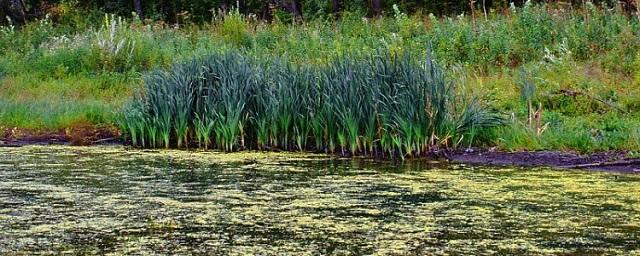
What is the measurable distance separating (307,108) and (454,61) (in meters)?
4.14

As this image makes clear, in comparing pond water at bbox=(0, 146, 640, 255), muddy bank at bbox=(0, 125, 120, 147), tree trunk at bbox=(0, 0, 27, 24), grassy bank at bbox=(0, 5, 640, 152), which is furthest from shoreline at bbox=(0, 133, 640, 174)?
tree trunk at bbox=(0, 0, 27, 24)

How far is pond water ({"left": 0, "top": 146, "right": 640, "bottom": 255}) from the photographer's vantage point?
18.3ft

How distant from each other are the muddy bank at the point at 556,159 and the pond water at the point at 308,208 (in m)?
0.41

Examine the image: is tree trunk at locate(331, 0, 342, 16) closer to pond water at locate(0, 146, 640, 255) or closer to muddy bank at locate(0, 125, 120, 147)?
muddy bank at locate(0, 125, 120, 147)

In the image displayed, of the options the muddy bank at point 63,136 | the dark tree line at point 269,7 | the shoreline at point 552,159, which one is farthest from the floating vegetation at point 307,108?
the dark tree line at point 269,7

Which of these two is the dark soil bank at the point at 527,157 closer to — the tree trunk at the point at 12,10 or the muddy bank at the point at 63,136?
the muddy bank at the point at 63,136

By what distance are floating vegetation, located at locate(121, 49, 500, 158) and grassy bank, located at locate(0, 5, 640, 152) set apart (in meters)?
0.38

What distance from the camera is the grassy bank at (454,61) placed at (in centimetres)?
1094

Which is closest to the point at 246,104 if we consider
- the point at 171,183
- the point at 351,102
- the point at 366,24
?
the point at 351,102

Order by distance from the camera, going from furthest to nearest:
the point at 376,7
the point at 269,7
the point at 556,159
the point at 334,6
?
the point at 334,6 → the point at 269,7 → the point at 376,7 → the point at 556,159

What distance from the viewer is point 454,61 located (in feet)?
46.2

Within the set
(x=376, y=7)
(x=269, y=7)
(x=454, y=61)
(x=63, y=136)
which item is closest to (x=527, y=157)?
(x=454, y=61)

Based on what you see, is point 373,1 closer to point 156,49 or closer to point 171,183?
point 156,49

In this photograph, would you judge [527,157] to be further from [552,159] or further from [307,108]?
[307,108]
